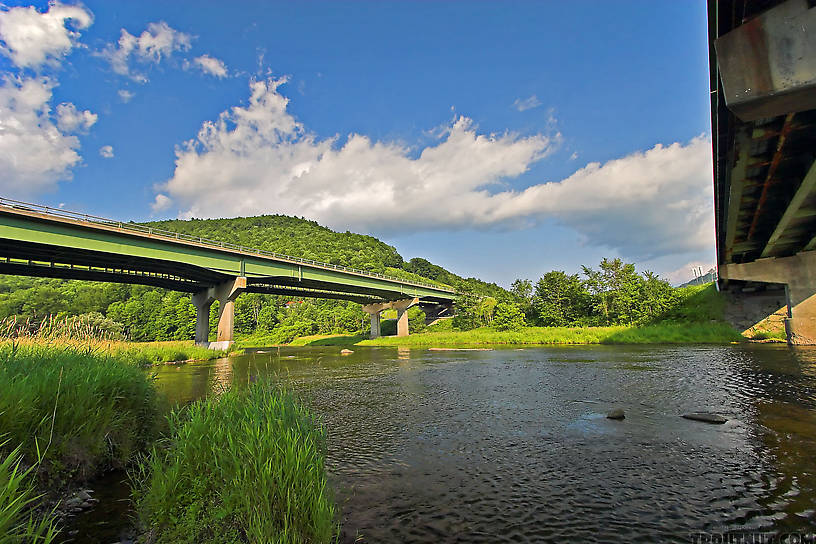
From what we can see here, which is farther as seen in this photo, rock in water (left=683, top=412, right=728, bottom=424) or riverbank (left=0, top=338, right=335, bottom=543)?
rock in water (left=683, top=412, right=728, bottom=424)

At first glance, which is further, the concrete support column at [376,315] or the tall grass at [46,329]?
the concrete support column at [376,315]

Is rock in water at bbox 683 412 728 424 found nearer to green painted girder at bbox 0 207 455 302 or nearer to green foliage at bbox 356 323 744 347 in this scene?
green foliage at bbox 356 323 744 347

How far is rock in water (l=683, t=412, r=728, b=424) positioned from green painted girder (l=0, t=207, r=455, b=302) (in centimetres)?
4198

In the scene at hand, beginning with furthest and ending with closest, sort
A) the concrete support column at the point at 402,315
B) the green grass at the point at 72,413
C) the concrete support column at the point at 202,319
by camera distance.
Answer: the concrete support column at the point at 402,315
the concrete support column at the point at 202,319
the green grass at the point at 72,413

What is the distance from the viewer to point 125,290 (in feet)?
316

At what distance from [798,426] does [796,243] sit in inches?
947

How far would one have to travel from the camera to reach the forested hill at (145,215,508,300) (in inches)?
4333

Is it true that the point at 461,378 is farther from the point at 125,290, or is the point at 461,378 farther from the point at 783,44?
the point at 125,290

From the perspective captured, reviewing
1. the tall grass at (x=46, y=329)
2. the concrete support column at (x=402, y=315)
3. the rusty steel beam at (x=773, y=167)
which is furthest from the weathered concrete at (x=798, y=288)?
the concrete support column at (x=402, y=315)

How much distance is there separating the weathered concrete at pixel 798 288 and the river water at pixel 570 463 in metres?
18.0

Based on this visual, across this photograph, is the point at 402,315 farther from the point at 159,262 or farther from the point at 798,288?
the point at 798,288

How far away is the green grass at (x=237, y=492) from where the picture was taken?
4207 millimetres

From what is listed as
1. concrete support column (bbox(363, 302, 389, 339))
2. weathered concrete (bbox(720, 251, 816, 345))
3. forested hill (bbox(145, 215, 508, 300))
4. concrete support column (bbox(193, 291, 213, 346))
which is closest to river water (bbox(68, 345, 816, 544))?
weathered concrete (bbox(720, 251, 816, 345))

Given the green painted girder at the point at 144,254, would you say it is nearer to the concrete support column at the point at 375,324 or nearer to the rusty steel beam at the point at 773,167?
the concrete support column at the point at 375,324
